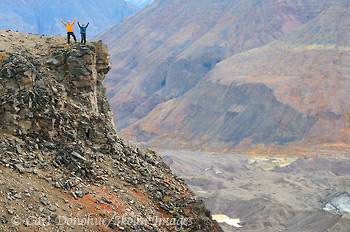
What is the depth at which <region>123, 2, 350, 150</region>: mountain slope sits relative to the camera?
9062 centimetres

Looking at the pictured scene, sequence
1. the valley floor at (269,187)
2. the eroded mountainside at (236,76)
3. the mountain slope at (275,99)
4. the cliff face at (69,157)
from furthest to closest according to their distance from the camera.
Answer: the eroded mountainside at (236,76)
the mountain slope at (275,99)
the valley floor at (269,187)
the cliff face at (69,157)

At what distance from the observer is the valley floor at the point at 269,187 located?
165ft

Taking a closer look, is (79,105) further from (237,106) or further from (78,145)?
(237,106)

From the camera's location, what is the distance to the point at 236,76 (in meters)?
108

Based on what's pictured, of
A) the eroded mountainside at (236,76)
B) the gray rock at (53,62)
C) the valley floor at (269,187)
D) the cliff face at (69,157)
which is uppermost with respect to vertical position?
the gray rock at (53,62)

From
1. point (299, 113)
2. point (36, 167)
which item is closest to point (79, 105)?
point (36, 167)

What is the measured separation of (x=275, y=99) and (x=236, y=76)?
14.7 m

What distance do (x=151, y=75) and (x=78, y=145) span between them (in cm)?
12040

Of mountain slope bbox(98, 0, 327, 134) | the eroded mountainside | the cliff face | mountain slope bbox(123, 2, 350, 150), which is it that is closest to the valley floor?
mountain slope bbox(123, 2, 350, 150)

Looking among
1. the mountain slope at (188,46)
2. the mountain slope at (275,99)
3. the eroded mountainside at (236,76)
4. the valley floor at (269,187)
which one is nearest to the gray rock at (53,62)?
the valley floor at (269,187)

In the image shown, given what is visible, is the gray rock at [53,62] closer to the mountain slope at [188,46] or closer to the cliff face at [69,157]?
the cliff face at [69,157]

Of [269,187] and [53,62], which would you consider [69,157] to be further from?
[269,187]

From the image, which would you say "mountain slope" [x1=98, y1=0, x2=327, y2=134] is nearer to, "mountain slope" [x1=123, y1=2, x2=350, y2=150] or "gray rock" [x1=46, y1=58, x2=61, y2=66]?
"mountain slope" [x1=123, y1=2, x2=350, y2=150]

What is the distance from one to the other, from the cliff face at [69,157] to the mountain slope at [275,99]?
72.9m
